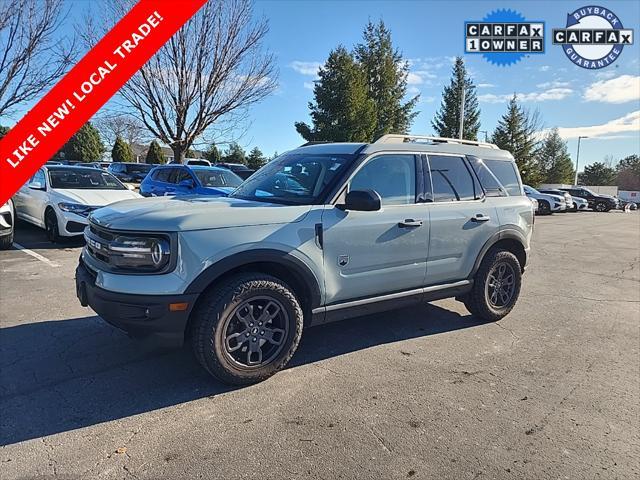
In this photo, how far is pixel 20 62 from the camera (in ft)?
49.2

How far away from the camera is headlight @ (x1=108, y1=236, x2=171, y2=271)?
9.94 ft

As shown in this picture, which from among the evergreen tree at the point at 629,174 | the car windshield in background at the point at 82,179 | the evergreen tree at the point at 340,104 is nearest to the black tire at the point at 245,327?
the car windshield in background at the point at 82,179

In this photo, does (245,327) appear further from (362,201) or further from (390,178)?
(390,178)

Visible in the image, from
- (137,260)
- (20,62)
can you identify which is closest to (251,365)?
(137,260)

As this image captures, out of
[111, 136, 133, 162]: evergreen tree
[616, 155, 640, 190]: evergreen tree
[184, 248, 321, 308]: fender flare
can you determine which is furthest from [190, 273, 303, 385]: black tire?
[616, 155, 640, 190]: evergreen tree

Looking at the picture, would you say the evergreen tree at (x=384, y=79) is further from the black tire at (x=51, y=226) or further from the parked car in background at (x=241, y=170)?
the black tire at (x=51, y=226)

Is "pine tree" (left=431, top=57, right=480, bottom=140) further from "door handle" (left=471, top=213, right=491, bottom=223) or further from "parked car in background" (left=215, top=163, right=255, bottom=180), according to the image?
"door handle" (left=471, top=213, right=491, bottom=223)

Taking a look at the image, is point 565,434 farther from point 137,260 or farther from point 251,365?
point 137,260

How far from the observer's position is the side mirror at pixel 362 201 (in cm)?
351

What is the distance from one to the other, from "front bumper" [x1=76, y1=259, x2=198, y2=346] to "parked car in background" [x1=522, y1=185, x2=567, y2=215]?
2530 cm

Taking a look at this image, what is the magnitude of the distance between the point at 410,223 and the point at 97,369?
291cm

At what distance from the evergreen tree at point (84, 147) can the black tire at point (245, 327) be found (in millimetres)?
51211

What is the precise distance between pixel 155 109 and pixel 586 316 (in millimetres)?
18518

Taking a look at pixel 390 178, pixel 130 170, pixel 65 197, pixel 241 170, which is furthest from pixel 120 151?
pixel 390 178
